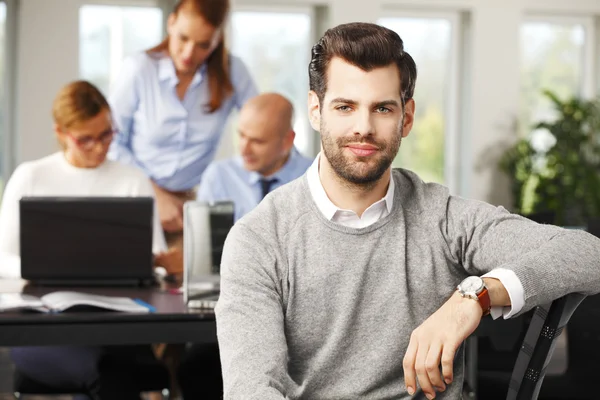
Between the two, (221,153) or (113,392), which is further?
(221,153)

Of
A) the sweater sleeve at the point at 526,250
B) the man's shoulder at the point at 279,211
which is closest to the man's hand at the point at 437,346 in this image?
the sweater sleeve at the point at 526,250

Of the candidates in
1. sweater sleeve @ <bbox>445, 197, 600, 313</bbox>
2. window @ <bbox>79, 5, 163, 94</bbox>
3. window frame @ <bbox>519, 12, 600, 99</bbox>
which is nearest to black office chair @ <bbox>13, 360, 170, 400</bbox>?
sweater sleeve @ <bbox>445, 197, 600, 313</bbox>

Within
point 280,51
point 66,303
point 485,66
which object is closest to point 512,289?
point 66,303

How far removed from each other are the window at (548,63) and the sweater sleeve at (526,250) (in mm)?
6584

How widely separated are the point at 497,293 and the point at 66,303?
4.34ft

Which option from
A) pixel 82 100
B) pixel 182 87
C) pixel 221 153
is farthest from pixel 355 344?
pixel 221 153

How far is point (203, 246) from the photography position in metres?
2.51

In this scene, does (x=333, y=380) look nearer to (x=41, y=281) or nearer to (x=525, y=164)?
(x=41, y=281)

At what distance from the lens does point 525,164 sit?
7.46 m

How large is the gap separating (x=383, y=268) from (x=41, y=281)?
5.34 ft

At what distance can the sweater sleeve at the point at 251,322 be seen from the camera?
4.59 ft

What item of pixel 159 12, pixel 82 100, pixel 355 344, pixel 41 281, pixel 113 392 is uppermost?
pixel 159 12

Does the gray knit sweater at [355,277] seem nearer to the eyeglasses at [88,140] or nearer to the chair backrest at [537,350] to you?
the chair backrest at [537,350]

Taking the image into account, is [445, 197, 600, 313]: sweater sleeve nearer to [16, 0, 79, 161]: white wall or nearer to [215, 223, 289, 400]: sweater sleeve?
[215, 223, 289, 400]: sweater sleeve
